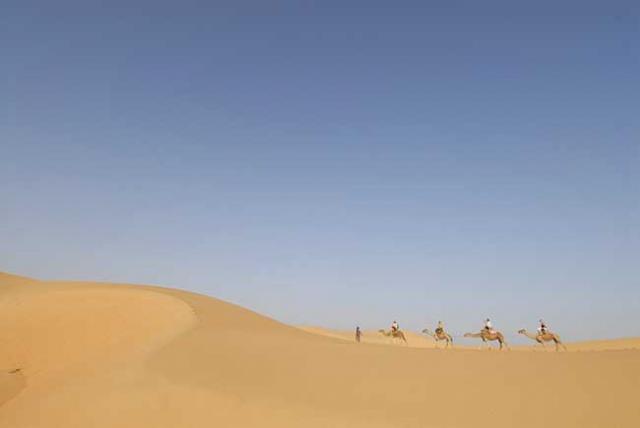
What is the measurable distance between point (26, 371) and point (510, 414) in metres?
12.0

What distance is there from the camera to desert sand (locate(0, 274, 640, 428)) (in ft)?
26.0

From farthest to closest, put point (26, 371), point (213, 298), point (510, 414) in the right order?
point (213, 298) → point (26, 371) → point (510, 414)

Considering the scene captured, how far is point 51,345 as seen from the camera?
45.3 feet

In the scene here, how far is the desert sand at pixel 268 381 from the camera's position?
792cm

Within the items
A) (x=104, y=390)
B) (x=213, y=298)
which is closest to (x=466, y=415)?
(x=104, y=390)

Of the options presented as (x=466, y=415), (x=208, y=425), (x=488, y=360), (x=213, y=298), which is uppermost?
(x=213, y=298)

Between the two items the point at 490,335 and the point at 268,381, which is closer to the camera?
the point at 268,381

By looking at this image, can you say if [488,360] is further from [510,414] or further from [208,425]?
[208,425]

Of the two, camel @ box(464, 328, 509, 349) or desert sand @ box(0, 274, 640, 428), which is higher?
camel @ box(464, 328, 509, 349)

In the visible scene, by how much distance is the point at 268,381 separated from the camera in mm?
9852

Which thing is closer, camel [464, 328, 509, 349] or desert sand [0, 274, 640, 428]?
desert sand [0, 274, 640, 428]

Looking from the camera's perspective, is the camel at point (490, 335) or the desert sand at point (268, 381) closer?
the desert sand at point (268, 381)

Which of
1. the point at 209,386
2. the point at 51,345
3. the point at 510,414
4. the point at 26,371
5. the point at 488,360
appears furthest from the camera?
the point at 51,345

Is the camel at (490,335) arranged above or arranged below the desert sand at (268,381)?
above
